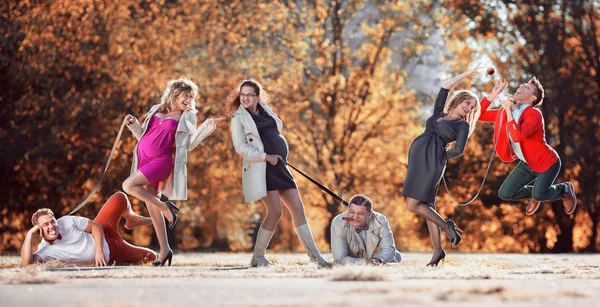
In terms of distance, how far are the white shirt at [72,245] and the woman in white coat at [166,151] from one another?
61 centimetres

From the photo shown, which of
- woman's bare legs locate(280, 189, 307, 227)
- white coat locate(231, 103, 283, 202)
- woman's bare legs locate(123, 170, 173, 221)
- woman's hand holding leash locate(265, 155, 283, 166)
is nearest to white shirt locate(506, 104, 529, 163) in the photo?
woman's bare legs locate(280, 189, 307, 227)

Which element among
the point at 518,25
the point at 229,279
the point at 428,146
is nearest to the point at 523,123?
the point at 428,146

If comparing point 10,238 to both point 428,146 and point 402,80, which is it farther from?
point 428,146

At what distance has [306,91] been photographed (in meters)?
24.0

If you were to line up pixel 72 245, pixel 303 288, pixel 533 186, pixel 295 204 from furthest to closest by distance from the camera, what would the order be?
pixel 533 186 < pixel 72 245 < pixel 295 204 < pixel 303 288

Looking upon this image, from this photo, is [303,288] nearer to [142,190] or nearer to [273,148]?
[273,148]

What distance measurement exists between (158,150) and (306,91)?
12914mm

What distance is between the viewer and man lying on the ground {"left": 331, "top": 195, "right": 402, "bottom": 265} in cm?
1086

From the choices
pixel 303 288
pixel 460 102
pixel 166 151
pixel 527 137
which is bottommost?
pixel 303 288

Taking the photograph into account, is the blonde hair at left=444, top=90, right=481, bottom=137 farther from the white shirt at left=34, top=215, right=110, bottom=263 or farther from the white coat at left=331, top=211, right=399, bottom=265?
the white shirt at left=34, top=215, right=110, bottom=263

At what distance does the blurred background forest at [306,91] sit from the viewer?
69.6 ft

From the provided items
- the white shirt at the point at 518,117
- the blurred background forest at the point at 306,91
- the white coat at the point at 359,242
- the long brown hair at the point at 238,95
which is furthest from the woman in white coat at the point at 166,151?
the blurred background forest at the point at 306,91

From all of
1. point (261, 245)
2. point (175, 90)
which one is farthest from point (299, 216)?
point (175, 90)

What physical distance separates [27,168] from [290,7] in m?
6.99
